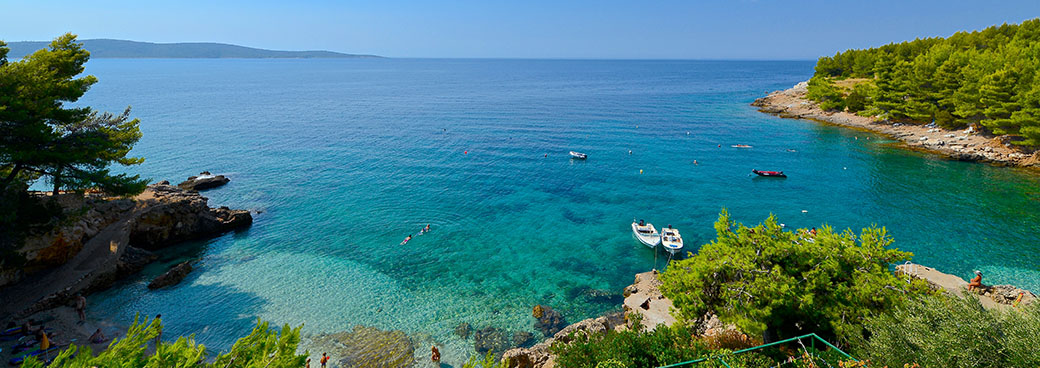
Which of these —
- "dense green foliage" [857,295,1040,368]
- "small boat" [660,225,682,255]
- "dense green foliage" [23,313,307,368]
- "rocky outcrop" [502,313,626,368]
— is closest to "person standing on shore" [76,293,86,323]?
"dense green foliage" [23,313,307,368]

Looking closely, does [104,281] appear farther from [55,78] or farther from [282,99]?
[282,99]

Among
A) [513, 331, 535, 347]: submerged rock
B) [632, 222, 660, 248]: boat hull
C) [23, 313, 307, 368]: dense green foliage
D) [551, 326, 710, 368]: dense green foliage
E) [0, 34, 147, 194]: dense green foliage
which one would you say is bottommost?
[513, 331, 535, 347]: submerged rock

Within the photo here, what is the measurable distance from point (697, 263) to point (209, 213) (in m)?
43.6

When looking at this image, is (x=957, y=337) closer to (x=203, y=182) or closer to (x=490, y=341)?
(x=490, y=341)

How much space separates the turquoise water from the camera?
3034 centimetres

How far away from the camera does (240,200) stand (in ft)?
161

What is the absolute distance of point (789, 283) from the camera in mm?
18969

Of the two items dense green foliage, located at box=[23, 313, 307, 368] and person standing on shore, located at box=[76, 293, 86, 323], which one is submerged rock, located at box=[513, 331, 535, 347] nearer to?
dense green foliage, located at box=[23, 313, 307, 368]

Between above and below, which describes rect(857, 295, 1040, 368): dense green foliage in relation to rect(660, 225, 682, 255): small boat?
above

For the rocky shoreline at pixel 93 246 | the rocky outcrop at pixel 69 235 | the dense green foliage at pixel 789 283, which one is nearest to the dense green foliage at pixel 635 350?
the dense green foliage at pixel 789 283

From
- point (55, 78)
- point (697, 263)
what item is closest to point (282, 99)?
point (55, 78)

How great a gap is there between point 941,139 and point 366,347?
85967 mm

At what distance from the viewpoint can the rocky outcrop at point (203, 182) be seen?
51.6 m

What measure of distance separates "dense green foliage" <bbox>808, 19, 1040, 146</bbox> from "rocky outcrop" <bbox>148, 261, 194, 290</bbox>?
89867mm
